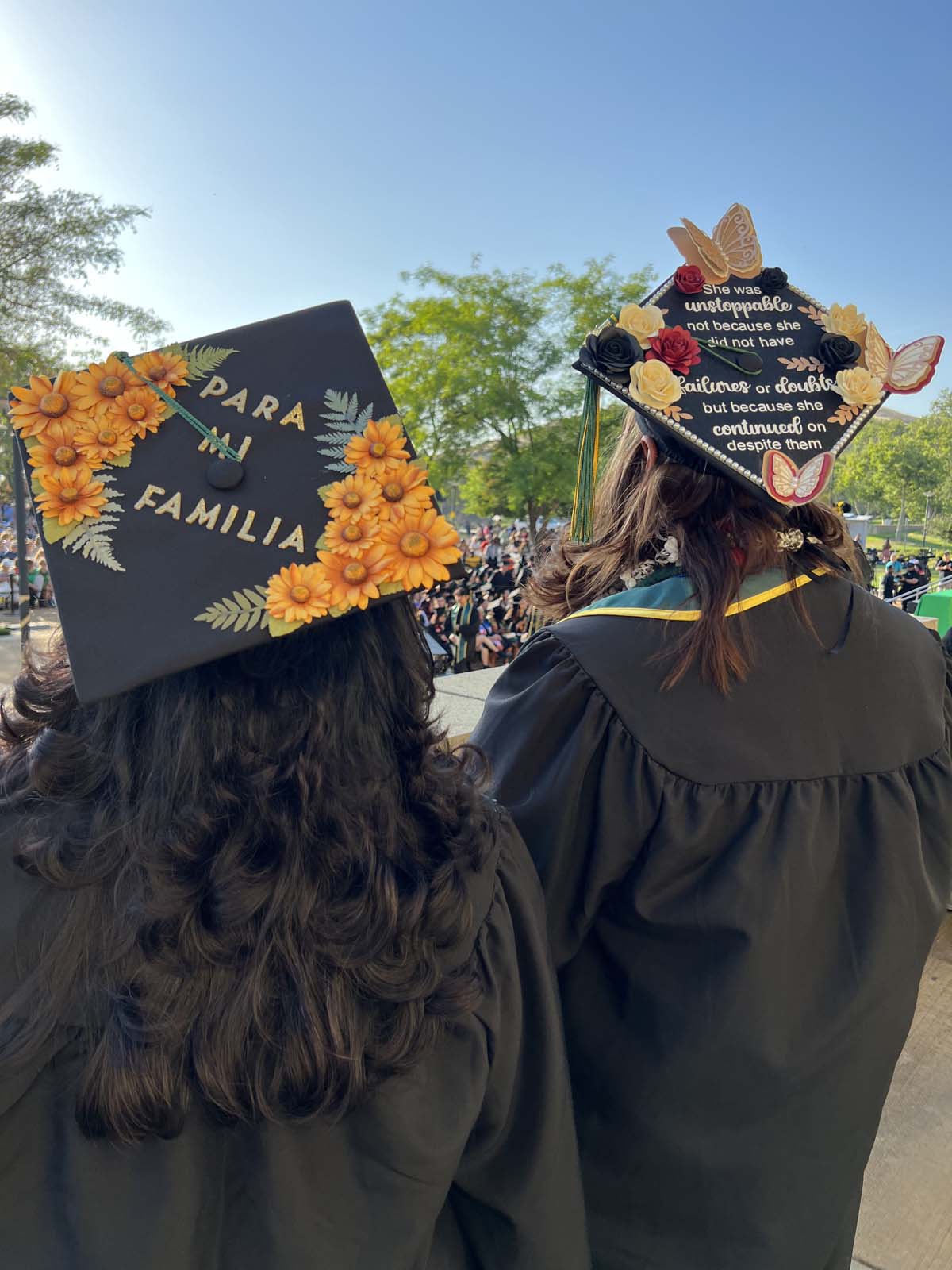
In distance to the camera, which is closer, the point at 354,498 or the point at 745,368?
the point at 354,498

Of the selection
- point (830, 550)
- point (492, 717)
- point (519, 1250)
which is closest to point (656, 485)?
point (830, 550)

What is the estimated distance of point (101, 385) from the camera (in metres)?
0.92

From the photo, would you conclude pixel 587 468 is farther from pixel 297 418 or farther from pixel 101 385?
pixel 101 385

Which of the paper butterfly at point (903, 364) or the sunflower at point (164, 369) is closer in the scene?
the sunflower at point (164, 369)

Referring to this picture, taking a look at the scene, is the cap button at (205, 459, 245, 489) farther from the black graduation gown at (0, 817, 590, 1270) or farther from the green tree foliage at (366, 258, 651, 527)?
the green tree foliage at (366, 258, 651, 527)

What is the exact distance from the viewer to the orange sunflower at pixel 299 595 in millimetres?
865

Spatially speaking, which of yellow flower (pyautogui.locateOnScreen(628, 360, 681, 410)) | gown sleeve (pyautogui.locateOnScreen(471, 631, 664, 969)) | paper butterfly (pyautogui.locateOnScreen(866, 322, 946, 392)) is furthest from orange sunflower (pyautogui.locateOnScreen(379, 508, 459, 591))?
paper butterfly (pyautogui.locateOnScreen(866, 322, 946, 392))

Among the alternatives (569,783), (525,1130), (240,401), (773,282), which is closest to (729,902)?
(569,783)

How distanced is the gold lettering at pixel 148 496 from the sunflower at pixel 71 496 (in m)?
0.04

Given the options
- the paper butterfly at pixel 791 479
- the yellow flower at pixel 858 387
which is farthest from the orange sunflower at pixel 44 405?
the yellow flower at pixel 858 387

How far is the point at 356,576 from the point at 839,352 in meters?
1.07

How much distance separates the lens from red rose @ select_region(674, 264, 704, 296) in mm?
1475

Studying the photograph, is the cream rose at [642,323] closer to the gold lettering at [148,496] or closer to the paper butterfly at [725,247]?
the paper butterfly at [725,247]

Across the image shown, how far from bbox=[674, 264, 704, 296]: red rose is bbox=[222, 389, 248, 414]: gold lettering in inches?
34.6
